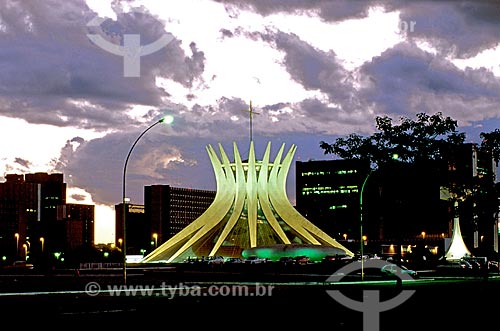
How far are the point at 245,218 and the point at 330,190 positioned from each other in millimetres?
110275

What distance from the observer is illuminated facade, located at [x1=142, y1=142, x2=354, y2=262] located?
263ft

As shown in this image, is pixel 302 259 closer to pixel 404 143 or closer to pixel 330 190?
pixel 404 143

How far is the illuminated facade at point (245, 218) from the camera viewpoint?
80.1 meters

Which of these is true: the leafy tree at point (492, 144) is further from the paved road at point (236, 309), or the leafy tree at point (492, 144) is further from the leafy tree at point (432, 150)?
the paved road at point (236, 309)

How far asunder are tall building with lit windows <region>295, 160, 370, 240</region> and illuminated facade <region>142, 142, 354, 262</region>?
281 feet

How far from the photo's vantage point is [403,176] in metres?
59.0

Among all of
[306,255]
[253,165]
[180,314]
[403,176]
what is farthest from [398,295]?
[253,165]

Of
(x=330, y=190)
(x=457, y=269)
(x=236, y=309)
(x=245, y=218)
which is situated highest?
(x=330, y=190)

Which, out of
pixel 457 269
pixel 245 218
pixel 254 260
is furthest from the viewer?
pixel 245 218

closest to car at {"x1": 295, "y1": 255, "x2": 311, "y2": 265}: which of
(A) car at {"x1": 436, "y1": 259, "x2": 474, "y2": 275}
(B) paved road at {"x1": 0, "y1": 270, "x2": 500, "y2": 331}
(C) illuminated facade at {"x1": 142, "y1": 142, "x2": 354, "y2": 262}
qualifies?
(C) illuminated facade at {"x1": 142, "y1": 142, "x2": 354, "y2": 262}

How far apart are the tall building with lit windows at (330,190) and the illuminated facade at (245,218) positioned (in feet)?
281

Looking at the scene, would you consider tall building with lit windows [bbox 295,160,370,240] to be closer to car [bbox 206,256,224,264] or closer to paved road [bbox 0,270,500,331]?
car [bbox 206,256,224,264]

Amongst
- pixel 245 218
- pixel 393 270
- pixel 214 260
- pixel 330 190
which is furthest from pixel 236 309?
pixel 330 190

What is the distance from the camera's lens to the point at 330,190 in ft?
630
